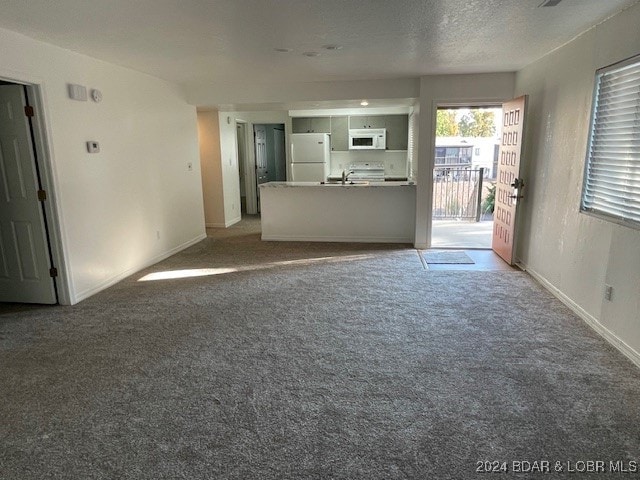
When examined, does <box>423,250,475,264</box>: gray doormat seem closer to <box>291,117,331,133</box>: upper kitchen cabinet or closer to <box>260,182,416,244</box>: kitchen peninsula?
<box>260,182,416,244</box>: kitchen peninsula

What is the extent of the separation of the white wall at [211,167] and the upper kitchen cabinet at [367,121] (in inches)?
116

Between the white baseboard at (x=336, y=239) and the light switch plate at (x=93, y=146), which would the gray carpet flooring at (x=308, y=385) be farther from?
the white baseboard at (x=336, y=239)

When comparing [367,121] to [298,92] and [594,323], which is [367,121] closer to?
[298,92]

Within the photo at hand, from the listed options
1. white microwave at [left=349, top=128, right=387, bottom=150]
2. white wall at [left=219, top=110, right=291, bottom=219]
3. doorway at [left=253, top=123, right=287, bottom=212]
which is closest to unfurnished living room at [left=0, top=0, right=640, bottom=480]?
white wall at [left=219, top=110, right=291, bottom=219]

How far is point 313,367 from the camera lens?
2646mm

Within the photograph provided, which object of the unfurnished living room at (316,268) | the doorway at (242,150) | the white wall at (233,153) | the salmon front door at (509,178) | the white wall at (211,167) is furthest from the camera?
the doorway at (242,150)

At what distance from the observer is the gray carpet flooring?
6.15ft

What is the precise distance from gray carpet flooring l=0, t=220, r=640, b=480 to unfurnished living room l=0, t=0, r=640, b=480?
0.05 feet

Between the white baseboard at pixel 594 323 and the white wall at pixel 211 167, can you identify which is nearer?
the white baseboard at pixel 594 323

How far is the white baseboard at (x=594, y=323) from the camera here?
2705 mm

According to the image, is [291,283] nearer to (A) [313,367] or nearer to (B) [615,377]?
(A) [313,367]

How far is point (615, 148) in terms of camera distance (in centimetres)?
302

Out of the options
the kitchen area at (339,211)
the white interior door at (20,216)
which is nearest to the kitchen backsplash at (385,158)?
the kitchen area at (339,211)

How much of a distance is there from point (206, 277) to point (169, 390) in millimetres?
2318
